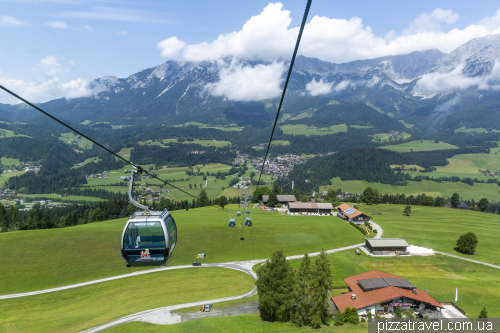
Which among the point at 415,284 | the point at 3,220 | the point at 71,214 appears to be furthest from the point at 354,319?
the point at 3,220

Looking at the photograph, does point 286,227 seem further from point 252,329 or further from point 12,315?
point 12,315

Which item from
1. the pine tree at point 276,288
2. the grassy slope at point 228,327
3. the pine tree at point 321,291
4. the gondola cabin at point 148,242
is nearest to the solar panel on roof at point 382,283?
the grassy slope at point 228,327

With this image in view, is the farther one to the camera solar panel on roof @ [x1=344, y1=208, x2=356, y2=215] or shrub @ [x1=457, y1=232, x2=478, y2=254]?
solar panel on roof @ [x1=344, y1=208, x2=356, y2=215]

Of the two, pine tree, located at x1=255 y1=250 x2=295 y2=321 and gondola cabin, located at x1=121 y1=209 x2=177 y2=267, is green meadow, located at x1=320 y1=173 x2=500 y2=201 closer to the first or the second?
pine tree, located at x1=255 y1=250 x2=295 y2=321

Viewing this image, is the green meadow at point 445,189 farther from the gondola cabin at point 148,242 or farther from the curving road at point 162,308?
the gondola cabin at point 148,242

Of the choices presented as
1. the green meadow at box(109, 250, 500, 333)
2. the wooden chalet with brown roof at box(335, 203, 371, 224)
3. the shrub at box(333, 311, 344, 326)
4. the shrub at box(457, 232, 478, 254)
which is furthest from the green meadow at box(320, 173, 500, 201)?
the shrub at box(333, 311, 344, 326)
